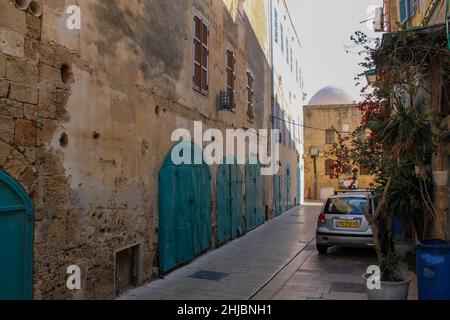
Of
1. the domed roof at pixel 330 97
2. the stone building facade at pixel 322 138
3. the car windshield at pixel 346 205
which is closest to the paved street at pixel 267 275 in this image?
the car windshield at pixel 346 205

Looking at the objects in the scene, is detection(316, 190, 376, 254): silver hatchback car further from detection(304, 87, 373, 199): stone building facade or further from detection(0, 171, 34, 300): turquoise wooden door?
detection(304, 87, 373, 199): stone building facade

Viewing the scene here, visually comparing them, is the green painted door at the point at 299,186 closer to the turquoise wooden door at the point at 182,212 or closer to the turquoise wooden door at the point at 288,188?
the turquoise wooden door at the point at 288,188

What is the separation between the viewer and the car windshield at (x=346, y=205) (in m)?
9.89

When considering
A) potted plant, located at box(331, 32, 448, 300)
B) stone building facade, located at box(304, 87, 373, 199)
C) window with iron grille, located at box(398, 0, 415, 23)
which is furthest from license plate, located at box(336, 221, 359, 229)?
stone building facade, located at box(304, 87, 373, 199)

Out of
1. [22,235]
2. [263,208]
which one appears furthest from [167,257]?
[263,208]

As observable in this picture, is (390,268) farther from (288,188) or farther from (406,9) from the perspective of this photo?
(288,188)

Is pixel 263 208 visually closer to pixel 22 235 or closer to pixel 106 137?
pixel 106 137

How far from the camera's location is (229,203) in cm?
1230

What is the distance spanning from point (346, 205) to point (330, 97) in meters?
31.5

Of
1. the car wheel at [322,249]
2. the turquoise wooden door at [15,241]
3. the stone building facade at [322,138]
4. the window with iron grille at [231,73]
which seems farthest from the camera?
the stone building facade at [322,138]

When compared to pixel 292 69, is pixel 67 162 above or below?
below

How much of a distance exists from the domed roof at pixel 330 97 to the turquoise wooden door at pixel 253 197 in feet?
78.9

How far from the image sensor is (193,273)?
8.25 meters
